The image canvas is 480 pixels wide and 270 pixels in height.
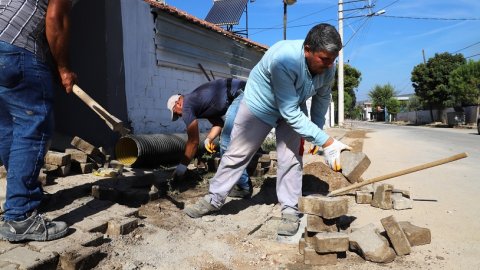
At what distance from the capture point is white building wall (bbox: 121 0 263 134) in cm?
682

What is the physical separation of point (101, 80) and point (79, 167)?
1885mm

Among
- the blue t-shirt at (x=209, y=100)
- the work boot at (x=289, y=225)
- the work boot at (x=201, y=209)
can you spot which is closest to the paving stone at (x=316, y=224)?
the work boot at (x=289, y=225)

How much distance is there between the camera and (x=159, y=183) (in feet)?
14.5

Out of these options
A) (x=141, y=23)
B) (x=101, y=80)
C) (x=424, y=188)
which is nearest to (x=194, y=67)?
(x=141, y=23)

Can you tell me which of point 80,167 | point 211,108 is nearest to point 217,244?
point 211,108

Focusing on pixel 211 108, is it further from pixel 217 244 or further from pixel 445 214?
pixel 445 214

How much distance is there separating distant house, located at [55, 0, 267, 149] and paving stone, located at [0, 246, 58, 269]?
4.12 meters

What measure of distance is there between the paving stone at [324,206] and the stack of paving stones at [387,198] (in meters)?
1.29

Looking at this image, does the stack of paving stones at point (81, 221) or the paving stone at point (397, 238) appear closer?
the stack of paving stones at point (81, 221)

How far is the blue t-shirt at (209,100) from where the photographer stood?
4.15 metres

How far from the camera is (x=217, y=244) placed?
300 centimetres

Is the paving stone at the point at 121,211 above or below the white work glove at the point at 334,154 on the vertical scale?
below

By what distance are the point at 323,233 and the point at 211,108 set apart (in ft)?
6.74

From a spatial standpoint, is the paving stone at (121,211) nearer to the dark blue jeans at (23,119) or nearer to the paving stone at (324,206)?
the dark blue jeans at (23,119)
